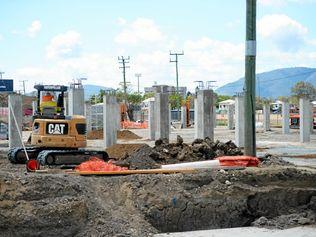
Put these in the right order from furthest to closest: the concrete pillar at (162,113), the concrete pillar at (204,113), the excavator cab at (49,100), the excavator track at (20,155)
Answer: the concrete pillar at (162,113) → the concrete pillar at (204,113) → the excavator cab at (49,100) → the excavator track at (20,155)

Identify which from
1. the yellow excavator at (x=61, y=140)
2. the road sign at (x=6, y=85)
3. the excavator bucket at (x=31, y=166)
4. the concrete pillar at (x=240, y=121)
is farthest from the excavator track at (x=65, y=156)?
the road sign at (x=6, y=85)

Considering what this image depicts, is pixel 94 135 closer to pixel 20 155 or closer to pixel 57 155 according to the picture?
pixel 20 155

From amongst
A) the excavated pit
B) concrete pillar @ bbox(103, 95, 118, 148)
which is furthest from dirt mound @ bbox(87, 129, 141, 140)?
the excavated pit

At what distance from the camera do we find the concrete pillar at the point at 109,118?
83.7 ft

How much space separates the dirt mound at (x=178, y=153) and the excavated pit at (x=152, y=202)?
255 centimetres

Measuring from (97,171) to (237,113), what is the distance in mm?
15417

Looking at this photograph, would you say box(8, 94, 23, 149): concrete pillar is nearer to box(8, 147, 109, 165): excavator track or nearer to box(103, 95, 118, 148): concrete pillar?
box(103, 95, 118, 148): concrete pillar

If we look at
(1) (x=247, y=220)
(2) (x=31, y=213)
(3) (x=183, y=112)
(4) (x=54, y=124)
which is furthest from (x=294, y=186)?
(3) (x=183, y=112)

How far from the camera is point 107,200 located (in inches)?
362

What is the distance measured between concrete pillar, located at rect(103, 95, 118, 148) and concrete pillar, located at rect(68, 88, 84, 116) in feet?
9.10

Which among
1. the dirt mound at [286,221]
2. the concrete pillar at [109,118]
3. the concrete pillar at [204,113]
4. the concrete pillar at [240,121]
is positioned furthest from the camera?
the concrete pillar at [109,118]

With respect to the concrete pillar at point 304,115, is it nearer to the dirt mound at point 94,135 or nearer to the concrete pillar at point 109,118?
the concrete pillar at point 109,118

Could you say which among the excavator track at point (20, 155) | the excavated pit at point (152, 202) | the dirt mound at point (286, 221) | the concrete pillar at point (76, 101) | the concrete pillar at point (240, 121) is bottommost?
the dirt mound at point (286, 221)

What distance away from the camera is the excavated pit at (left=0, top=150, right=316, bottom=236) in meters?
8.35
